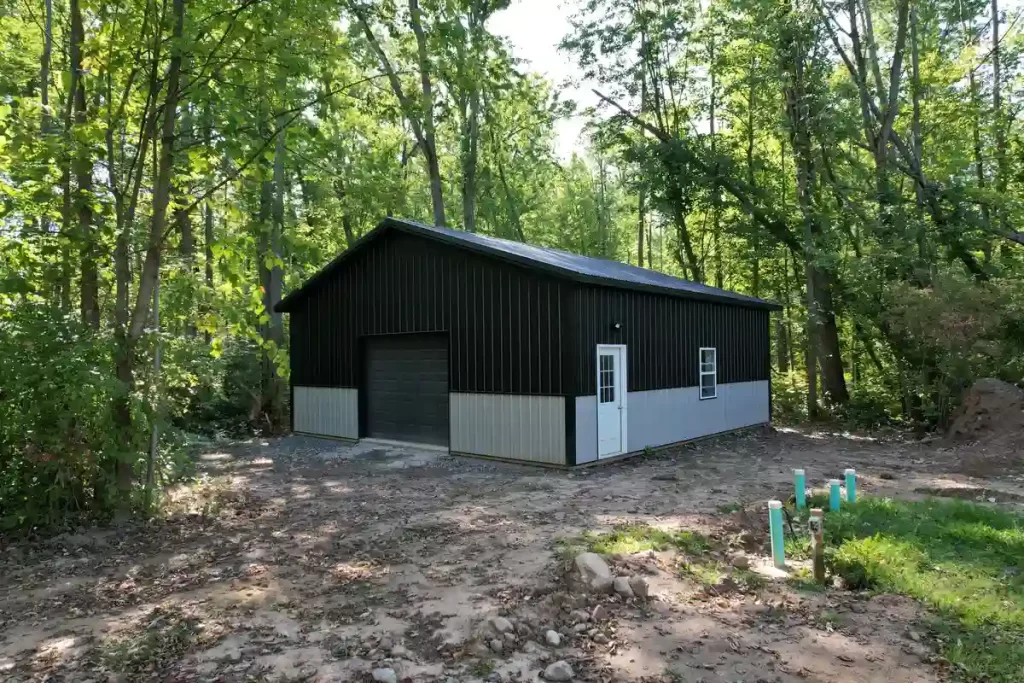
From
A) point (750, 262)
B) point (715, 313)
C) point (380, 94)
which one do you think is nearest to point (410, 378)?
point (715, 313)

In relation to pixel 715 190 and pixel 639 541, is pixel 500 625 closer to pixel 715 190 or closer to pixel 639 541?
pixel 639 541

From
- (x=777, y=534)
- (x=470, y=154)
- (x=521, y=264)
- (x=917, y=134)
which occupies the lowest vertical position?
(x=777, y=534)

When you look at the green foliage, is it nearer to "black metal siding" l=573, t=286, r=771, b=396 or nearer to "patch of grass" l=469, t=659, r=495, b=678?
"patch of grass" l=469, t=659, r=495, b=678

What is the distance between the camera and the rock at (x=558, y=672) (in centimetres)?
358

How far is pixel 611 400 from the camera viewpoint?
1075cm

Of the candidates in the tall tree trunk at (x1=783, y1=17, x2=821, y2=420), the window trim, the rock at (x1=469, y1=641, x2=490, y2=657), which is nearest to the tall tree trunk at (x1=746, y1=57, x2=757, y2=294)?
the tall tree trunk at (x1=783, y1=17, x2=821, y2=420)

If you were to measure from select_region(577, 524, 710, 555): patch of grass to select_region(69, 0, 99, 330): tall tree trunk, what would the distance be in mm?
5719

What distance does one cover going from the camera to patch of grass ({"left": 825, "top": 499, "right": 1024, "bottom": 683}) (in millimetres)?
3875

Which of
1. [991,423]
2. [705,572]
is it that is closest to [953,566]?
[705,572]

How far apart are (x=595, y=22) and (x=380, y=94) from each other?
8.18 meters

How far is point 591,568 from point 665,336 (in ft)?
26.2

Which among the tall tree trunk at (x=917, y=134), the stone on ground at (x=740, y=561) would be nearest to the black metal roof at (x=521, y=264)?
the tall tree trunk at (x=917, y=134)

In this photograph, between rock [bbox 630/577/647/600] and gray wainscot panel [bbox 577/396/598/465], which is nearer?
rock [bbox 630/577/647/600]

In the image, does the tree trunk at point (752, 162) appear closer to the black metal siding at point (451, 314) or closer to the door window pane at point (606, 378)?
the door window pane at point (606, 378)
